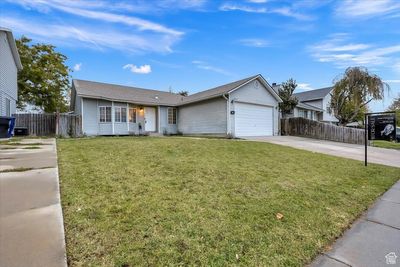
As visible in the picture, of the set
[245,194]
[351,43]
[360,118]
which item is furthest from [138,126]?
[360,118]

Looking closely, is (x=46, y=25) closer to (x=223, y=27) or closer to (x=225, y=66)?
(x=223, y=27)

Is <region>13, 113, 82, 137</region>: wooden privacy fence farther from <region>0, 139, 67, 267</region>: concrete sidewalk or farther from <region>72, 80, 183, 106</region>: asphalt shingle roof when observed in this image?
<region>0, 139, 67, 267</region>: concrete sidewalk

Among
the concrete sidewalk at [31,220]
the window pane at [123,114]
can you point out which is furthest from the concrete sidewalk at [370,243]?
the window pane at [123,114]

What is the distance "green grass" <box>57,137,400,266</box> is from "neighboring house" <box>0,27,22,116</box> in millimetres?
10537

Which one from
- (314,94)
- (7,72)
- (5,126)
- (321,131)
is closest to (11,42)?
(7,72)

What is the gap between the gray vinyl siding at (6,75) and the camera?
40.5 ft

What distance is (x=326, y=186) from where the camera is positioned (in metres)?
4.66

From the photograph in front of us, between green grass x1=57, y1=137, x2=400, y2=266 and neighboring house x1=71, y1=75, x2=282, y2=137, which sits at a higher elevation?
neighboring house x1=71, y1=75, x2=282, y2=137

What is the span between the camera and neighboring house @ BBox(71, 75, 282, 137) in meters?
15.1

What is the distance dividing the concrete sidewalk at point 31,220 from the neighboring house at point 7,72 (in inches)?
446

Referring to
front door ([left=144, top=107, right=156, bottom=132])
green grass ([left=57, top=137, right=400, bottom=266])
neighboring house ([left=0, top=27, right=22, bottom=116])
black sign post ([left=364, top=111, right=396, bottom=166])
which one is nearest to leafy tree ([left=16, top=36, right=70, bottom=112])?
neighboring house ([left=0, top=27, right=22, bottom=116])

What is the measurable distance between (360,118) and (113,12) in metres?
31.4

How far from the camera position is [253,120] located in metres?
16.6

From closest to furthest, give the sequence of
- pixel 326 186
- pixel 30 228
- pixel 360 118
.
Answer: pixel 30 228 < pixel 326 186 < pixel 360 118
